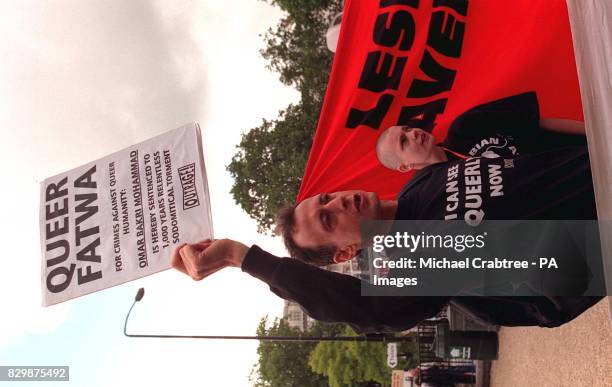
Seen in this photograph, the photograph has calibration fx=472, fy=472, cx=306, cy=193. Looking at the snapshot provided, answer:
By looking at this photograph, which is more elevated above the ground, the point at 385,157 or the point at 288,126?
the point at 288,126

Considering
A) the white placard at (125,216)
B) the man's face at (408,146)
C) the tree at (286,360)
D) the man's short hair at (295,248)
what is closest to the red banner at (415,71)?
the man's face at (408,146)

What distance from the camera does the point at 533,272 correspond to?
8.49 ft

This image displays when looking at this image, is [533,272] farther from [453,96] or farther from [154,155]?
[154,155]

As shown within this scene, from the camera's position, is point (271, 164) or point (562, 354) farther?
point (271, 164)

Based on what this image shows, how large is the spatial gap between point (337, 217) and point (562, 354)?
18.6 ft

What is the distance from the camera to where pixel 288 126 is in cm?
2411

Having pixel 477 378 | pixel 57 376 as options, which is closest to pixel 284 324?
pixel 477 378

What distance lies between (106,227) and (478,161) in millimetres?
2815

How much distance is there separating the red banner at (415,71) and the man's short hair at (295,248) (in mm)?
1271

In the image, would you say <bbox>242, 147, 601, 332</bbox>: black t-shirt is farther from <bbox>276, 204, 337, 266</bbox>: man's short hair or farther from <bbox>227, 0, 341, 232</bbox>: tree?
<bbox>227, 0, 341, 232</bbox>: tree

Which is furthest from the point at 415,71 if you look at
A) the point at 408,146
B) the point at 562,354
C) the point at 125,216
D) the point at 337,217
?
the point at 562,354

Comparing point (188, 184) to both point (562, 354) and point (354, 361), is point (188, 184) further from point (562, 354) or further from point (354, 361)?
point (354, 361)

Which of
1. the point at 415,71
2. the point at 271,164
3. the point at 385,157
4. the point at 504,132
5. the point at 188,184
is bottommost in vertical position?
the point at 188,184

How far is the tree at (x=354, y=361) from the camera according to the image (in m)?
27.1
